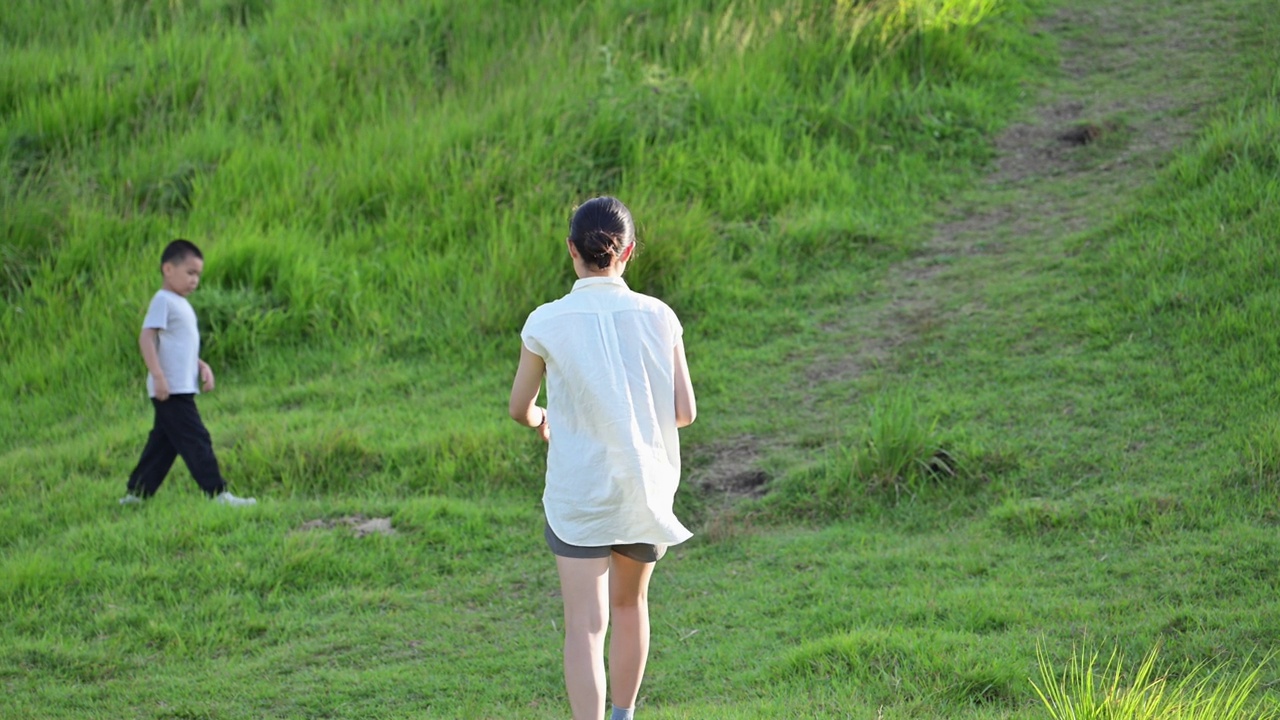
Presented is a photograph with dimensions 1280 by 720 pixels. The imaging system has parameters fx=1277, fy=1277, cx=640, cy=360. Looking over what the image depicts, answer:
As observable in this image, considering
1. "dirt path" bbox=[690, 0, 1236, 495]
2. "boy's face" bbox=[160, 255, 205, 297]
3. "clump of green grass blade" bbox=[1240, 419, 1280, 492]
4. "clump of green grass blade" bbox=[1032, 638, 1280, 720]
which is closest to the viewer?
"clump of green grass blade" bbox=[1032, 638, 1280, 720]

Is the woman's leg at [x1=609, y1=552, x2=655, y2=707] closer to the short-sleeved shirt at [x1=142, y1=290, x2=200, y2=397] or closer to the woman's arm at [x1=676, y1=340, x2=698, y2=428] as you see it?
the woman's arm at [x1=676, y1=340, x2=698, y2=428]

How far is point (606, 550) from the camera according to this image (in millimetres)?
3576

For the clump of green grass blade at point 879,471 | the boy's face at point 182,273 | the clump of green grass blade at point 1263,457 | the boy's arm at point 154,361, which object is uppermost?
the boy's face at point 182,273

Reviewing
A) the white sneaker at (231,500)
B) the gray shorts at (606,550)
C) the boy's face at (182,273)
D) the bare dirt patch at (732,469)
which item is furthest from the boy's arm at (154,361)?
the gray shorts at (606,550)

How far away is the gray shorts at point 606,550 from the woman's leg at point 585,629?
0.05 ft

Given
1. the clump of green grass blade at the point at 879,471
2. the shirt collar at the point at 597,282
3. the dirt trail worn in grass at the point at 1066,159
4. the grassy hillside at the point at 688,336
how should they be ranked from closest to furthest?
the shirt collar at the point at 597,282, the grassy hillside at the point at 688,336, the clump of green grass blade at the point at 879,471, the dirt trail worn in grass at the point at 1066,159

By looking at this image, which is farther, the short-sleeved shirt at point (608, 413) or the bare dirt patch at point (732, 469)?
the bare dirt patch at point (732, 469)

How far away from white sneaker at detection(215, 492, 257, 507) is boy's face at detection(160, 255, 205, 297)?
44.3 inches

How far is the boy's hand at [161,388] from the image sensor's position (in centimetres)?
679

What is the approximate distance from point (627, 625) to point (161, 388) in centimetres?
401

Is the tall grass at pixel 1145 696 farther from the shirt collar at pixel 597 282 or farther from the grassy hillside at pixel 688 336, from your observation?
the shirt collar at pixel 597 282

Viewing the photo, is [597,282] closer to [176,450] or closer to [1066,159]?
[176,450]

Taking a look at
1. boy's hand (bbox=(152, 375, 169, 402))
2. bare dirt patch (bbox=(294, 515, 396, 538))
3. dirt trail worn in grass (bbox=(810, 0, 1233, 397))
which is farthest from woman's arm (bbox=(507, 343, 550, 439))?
dirt trail worn in grass (bbox=(810, 0, 1233, 397))

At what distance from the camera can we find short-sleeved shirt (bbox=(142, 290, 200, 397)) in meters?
6.88
